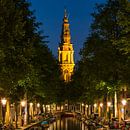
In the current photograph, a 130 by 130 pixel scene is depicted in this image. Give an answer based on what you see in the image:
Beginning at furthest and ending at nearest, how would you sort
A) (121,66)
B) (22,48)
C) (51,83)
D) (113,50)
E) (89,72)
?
1. (51,83)
2. (89,72)
3. (113,50)
4. (121,66)
5. (22,48)

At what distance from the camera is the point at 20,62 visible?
5331cm

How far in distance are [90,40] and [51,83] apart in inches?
1813

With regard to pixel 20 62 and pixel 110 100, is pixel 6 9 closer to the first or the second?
pixel 20 62

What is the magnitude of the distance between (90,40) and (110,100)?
23778 mm

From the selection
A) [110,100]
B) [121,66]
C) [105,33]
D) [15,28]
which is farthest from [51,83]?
[15,28]

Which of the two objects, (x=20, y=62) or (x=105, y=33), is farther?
(x=105, y=33)

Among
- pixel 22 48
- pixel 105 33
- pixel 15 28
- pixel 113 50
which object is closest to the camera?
pixel 15 28

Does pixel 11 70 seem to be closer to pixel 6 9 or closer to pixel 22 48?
pixel 22 48

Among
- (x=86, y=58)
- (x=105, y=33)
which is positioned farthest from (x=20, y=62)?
(x=86, y=58)

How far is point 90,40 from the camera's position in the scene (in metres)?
70.1

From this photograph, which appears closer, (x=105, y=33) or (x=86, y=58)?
(x=105, y=33)

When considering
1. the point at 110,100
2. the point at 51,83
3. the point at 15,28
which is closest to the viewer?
the point at 15,28

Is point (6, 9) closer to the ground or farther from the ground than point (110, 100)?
farther from the ground

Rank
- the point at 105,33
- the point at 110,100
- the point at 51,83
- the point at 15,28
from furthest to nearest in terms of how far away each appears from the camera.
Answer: the point at 51,83 < the point at 110,100 < the point at 105,33 < the point at 15,28
